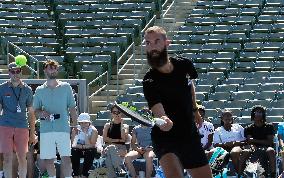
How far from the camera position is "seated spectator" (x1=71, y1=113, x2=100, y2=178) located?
618 inches

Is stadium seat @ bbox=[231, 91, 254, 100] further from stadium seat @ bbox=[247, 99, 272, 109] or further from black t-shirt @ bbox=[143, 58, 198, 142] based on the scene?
black t-shirt @ bbox=[143, 58, 198, 142]

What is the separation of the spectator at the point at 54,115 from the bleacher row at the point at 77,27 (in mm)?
8447

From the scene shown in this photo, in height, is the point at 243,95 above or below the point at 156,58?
above

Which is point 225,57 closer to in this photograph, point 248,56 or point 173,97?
point 248,56

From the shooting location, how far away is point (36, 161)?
16.2m

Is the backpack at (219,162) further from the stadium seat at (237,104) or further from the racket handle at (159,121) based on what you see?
the racket handle at (159,121)

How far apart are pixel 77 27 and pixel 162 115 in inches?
668

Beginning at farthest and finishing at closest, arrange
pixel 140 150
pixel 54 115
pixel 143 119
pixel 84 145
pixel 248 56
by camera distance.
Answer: pixel 248 56 → pixel 140 150 → pixel 84 145 → pixel 54 115 → pixel 143 119

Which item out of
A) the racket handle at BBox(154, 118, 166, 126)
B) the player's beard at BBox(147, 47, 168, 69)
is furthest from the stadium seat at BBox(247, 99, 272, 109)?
the racket handle at BBox(154, 118, 166, 126)

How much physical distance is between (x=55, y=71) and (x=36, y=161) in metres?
3.33

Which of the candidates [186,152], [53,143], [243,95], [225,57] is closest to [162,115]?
[186,152]

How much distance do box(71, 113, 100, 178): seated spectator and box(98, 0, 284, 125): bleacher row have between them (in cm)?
311

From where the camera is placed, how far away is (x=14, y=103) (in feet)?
44.9

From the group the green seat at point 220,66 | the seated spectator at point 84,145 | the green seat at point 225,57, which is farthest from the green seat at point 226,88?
the seated spectator at point 84,145
